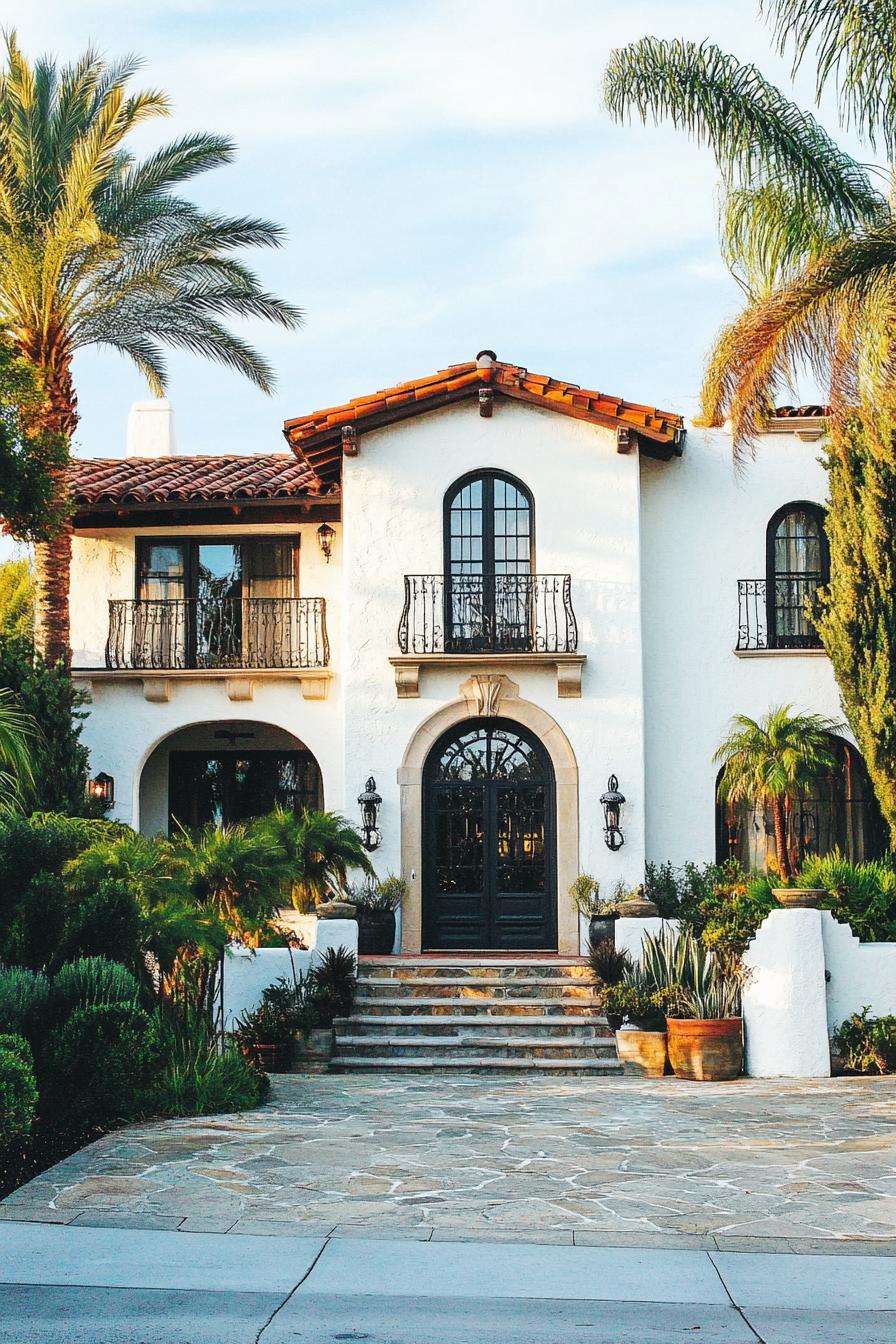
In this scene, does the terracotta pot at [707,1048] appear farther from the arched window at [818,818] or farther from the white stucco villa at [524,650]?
the arched window at [818,818]

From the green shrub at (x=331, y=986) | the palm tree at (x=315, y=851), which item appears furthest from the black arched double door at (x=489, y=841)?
the green shrub at (x=331, y=986)

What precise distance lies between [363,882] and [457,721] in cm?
236

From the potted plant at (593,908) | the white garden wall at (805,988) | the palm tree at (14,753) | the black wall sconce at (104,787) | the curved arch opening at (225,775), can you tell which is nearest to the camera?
the palm tree at (14,753)

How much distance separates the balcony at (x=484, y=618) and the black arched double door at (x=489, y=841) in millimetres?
1048

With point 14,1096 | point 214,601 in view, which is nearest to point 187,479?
point 214,601

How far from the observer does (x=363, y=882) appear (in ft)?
57.5

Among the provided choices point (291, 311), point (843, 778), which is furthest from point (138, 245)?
point (843, 778)

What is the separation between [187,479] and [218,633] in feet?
7.39

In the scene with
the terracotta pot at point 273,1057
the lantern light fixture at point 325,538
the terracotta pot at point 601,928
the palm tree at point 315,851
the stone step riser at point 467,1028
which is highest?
the lantern light fixture at point 325,538

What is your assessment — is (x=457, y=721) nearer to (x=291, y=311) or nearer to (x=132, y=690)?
(x=132, y=690)

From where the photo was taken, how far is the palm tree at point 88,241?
693 inches

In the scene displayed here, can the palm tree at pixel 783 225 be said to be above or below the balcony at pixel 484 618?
above

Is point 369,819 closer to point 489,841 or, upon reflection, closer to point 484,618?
point 489,841

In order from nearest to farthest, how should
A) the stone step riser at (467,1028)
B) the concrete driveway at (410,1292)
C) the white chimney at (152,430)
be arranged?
1. the concrete driveway at (410,1292)
2. the stone step riser at (467,1028)
3. the white chimney at (152,430)
